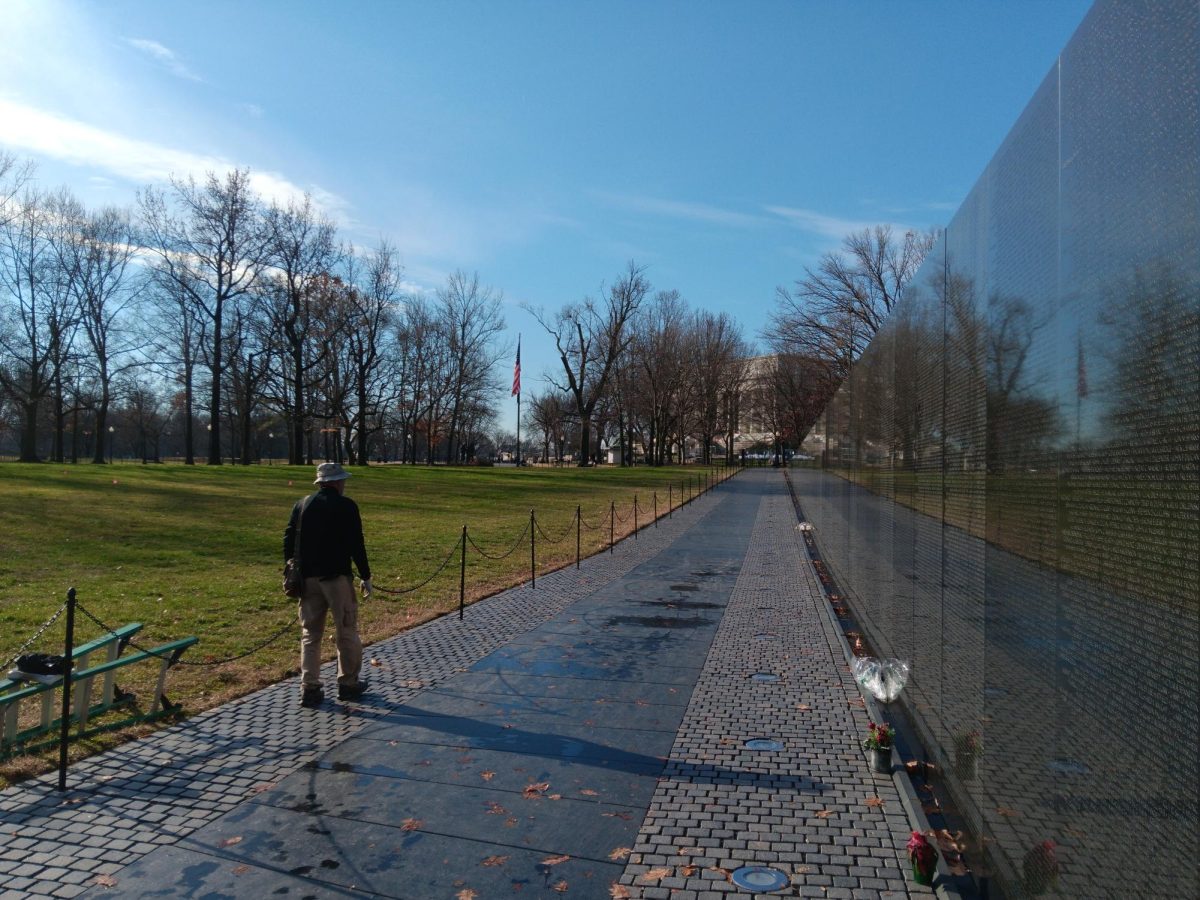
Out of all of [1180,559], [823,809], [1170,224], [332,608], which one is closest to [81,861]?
[332,608]

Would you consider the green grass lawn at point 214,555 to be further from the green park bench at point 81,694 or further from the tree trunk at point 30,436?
the tree trunk at point 30,436

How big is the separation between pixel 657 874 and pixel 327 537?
4.34 metres

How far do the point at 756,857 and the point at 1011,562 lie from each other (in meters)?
2.06

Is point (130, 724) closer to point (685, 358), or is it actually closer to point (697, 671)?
point (697, 671)

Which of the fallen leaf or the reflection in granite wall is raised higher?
the reflection in granite wall

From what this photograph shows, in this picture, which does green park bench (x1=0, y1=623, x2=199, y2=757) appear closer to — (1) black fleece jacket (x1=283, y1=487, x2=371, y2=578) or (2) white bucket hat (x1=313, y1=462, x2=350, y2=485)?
(1) black fleece jacket (x1=283, y1=487, x2=371, y2=578)

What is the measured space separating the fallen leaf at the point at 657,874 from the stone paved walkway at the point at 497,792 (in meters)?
0.02

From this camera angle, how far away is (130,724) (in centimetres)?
680

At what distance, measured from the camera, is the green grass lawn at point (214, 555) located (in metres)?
9.88

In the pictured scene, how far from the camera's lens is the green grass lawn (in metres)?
9.88

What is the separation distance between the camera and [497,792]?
5.54 metres

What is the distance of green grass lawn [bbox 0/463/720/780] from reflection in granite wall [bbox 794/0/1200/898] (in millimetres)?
6157

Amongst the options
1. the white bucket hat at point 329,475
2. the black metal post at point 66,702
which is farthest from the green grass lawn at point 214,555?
the white bucket hat at point 329,475

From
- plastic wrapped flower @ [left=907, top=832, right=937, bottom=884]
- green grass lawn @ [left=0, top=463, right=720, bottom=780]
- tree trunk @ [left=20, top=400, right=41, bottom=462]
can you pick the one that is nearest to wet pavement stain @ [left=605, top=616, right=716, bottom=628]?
green grass lawn @ [left=0, top=463, right=720, bottom=780]
